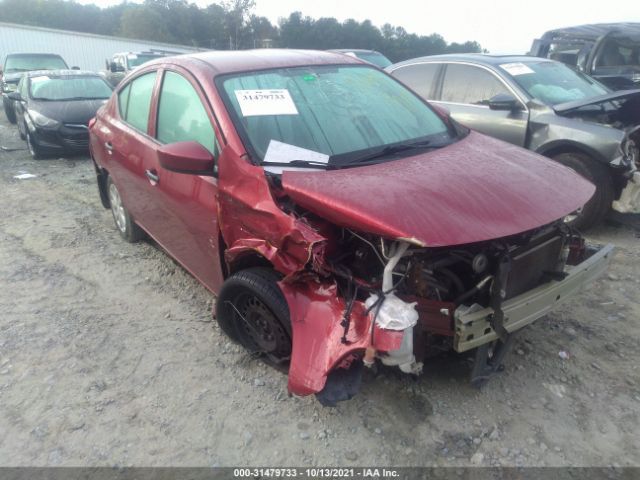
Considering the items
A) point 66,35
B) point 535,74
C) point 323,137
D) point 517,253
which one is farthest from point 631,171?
point 66,35

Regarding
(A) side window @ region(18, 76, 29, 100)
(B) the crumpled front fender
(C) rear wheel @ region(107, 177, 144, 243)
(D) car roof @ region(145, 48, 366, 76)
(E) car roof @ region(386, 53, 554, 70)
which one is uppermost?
(D) car roof @ region(145, 48, 366, 76)

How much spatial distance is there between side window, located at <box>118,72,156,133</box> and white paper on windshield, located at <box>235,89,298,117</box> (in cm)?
107

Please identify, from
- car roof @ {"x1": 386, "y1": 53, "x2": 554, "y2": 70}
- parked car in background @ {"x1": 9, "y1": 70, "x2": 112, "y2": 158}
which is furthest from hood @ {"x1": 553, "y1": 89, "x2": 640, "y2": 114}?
parked car in background @ {"x1": 9, "y1": 70, "x2": 112, "y2": 158}

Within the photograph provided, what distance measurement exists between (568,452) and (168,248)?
2.83 metres

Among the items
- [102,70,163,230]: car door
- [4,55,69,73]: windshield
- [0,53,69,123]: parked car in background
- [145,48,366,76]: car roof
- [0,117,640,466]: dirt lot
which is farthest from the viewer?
[4,55,69,73]: windshield

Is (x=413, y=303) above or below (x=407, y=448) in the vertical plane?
above

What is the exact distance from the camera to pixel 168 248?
12.0 ft

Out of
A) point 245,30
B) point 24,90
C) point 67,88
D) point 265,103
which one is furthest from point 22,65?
point 245,30

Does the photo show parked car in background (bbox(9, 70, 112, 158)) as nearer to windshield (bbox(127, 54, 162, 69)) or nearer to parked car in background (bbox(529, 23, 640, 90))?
windshield (bbox(127, 54, 162, 69))

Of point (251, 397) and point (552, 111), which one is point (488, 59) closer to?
point (552, 111)

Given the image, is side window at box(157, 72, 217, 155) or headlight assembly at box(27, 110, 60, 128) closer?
side window at box(157, 72, 217, 155)

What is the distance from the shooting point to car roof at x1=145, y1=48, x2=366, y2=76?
305 centimetres

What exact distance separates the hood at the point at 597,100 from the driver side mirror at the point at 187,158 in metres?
3.62

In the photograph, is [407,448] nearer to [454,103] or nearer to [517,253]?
[517,253]
